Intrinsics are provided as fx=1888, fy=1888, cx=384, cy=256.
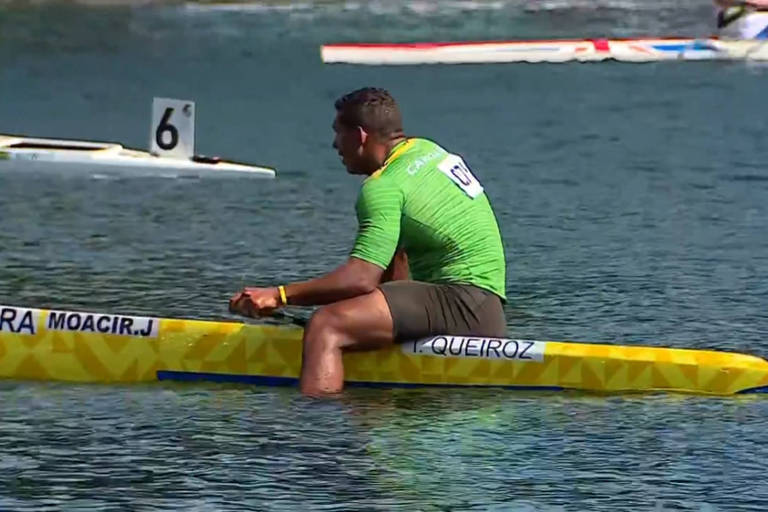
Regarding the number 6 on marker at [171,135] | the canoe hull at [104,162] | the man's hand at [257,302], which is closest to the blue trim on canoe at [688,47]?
the canoe hull at [104,162]

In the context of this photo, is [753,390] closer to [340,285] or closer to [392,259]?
[392,259]

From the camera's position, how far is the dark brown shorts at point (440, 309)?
843 cm

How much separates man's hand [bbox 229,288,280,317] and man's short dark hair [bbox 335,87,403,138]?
0.82 metres

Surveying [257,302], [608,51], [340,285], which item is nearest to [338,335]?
[340,285]

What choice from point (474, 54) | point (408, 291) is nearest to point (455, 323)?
point (408, 291)

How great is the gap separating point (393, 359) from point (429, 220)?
0.69m

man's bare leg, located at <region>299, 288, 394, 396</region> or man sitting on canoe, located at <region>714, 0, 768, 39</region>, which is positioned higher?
man sitting on canoe, located at <region>714, 0, 768, 39</region>

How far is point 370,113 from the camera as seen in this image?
8.30 m

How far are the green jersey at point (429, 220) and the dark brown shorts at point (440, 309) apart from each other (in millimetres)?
60

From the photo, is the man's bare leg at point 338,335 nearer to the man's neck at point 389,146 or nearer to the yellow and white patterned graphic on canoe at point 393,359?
the yellow and white patterned graphic on canoe at point 393,359

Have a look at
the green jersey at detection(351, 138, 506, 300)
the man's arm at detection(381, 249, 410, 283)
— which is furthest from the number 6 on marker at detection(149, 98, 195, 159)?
the green jersey at detection(351, 138, 506, 300)

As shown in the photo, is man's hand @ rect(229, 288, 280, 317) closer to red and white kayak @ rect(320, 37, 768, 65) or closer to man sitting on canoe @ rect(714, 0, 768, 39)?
red and white kayak @ rect(320, 37, 768, 65)

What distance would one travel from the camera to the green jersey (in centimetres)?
821

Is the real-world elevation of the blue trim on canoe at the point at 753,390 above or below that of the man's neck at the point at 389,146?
below
